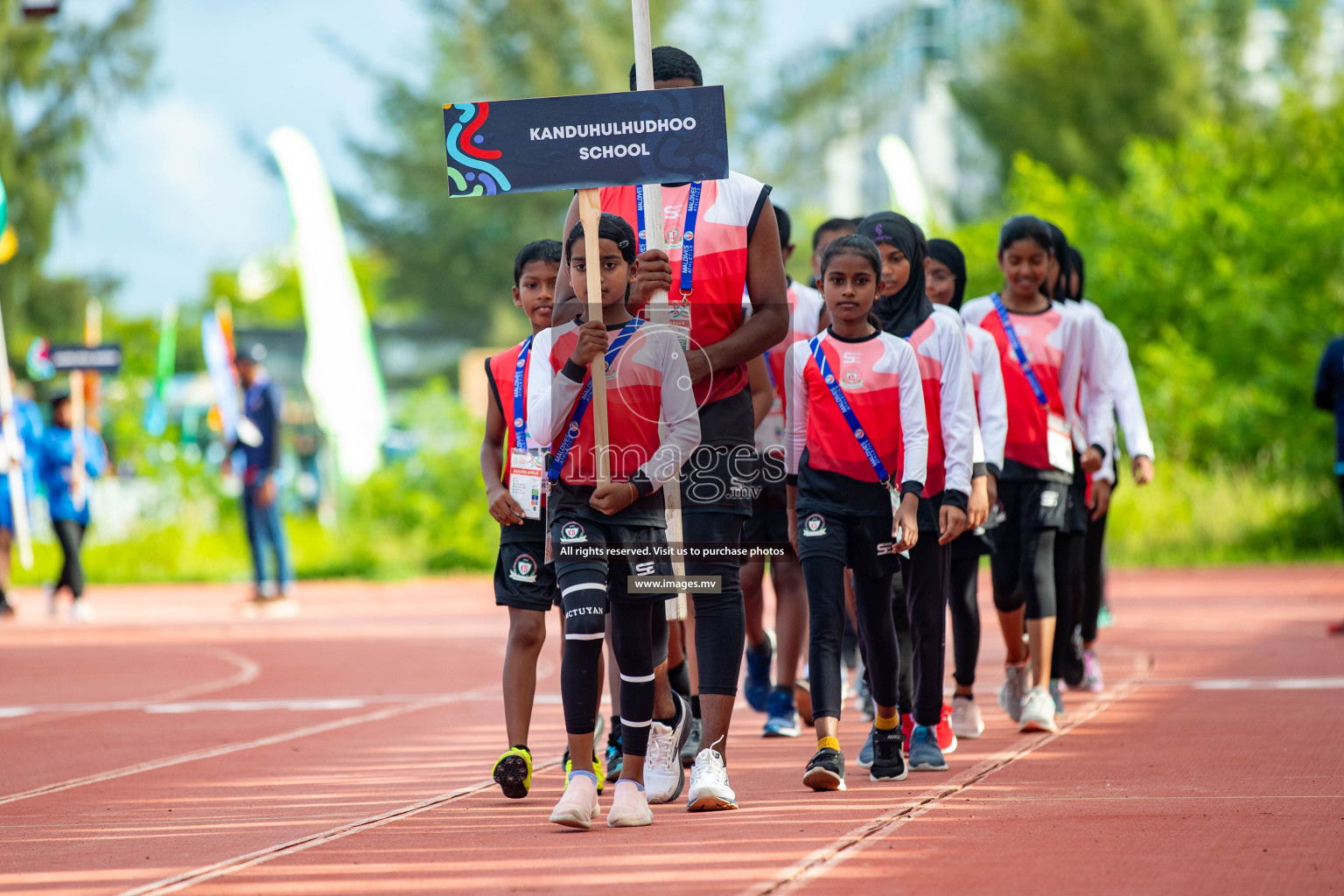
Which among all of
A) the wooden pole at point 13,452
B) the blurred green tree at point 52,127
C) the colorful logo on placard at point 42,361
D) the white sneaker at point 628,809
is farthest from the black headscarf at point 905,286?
the blurred green tree at point 52,127

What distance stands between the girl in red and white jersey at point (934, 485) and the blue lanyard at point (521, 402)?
156 centimetres

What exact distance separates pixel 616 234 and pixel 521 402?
0.72 meters

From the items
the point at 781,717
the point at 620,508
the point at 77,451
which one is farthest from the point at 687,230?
the point at 77,451

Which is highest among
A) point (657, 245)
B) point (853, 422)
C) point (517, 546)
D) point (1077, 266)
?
point (1077, 266)

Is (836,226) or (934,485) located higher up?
(836,226)

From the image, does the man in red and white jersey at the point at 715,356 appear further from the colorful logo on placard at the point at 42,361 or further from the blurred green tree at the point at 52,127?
the blurred green tree at the point at 52,127

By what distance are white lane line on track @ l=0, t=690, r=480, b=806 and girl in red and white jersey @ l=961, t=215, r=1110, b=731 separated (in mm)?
3209

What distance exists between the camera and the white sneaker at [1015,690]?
25.9 ft

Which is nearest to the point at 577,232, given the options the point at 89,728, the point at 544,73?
the point at 89,728

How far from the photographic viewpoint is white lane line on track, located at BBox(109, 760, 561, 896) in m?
4.75

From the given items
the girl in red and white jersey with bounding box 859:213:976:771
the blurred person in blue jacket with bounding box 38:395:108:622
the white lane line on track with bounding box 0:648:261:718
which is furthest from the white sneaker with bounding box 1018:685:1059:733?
the blurred person in blue jacket with bounding box 38:395:108:622

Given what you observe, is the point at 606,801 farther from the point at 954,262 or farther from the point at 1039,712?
the point at 954,262

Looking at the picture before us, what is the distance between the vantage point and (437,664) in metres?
11.5

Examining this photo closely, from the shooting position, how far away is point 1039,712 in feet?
24.5
